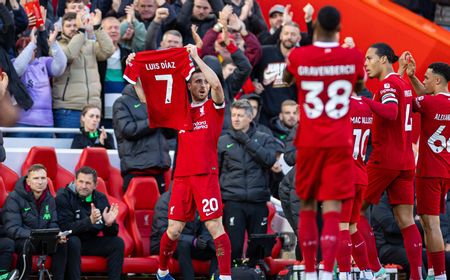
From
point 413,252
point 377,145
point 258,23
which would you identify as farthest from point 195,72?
point 258,23

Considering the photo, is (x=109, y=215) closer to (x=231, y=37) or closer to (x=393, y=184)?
(x=393, y=184)

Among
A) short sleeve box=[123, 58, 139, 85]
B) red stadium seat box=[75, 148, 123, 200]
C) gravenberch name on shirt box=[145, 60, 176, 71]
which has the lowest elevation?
red stadium seat box=[75, 148, 123, 200]

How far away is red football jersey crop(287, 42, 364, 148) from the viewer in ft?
39.7

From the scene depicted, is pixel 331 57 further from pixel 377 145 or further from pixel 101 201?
pixel 101 201

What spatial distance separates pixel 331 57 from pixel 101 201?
19.1 ft

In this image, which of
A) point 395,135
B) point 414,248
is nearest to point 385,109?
point 395,135

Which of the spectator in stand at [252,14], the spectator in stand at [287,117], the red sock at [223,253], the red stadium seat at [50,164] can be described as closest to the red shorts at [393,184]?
the red sock at [223,253]

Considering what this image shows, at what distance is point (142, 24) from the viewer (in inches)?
792

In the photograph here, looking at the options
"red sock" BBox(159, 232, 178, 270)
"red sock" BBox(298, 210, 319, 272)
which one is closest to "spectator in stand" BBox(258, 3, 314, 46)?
"red sock" BBox(159, 232, 178, 270)

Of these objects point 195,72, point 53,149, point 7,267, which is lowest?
point 7,267

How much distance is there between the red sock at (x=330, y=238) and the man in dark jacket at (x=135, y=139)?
604cm

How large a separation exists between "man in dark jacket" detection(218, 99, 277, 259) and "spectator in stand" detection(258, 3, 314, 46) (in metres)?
3.78

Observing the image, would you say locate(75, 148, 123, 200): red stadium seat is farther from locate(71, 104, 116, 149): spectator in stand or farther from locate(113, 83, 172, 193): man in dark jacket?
locate(71, 104, 116, 149): spectator in stand

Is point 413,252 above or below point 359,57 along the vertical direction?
below
